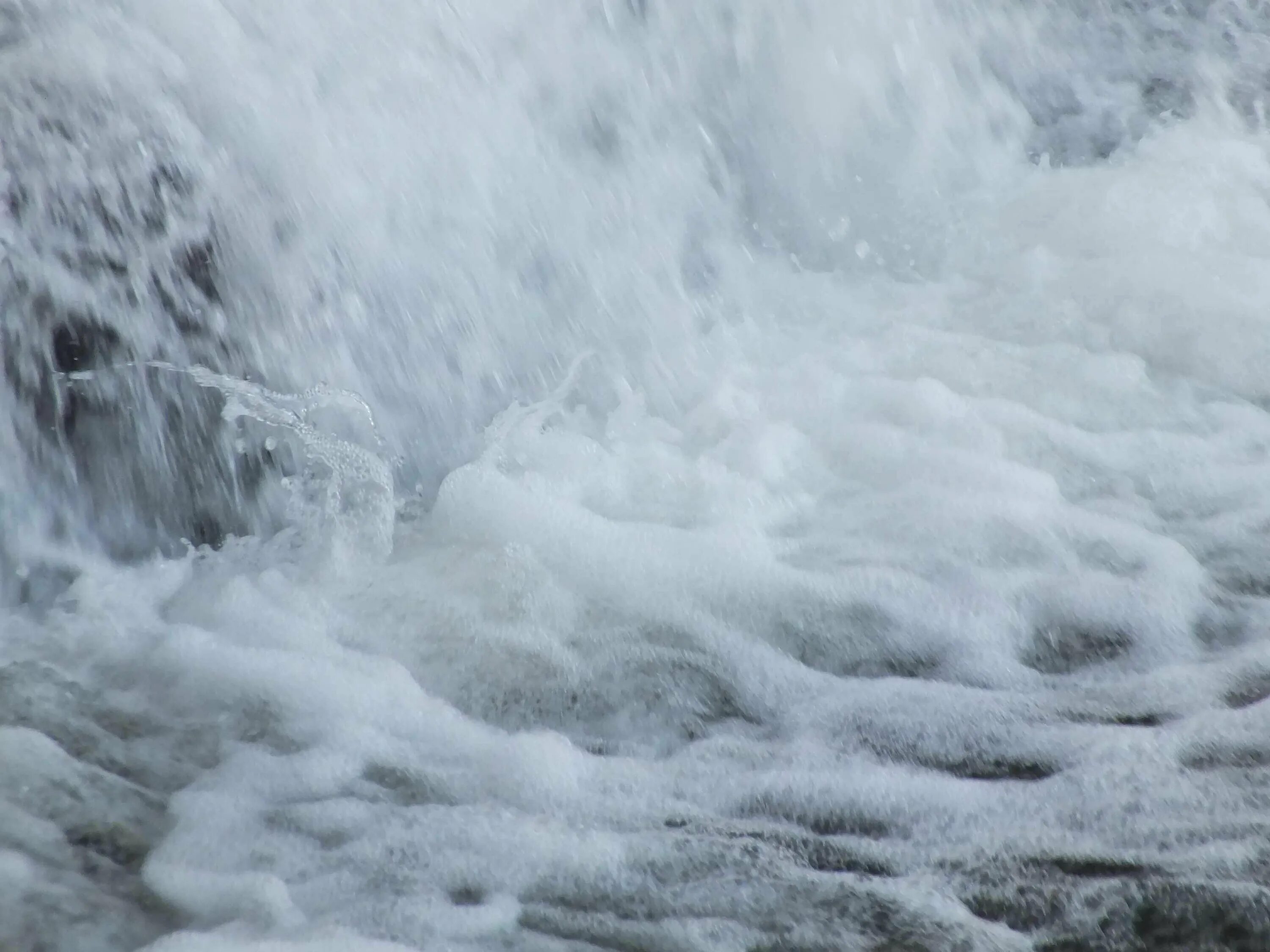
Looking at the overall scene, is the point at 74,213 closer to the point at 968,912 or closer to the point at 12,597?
the point at 12,597

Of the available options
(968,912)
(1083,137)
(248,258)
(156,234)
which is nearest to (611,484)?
(248,258)

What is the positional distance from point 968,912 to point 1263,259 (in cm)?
272

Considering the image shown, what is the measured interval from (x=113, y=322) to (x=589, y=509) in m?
1.08

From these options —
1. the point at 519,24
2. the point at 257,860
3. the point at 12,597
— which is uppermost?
the point at 519,24

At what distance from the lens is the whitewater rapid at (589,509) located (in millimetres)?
1629

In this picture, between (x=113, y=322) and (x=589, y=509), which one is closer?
(x=113, y=322)

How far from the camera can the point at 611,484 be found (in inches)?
104

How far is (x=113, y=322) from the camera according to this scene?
2.42 meters

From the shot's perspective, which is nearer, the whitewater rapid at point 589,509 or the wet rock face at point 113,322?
the whitewater rapid at point 589,509

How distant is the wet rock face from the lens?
7.72ft

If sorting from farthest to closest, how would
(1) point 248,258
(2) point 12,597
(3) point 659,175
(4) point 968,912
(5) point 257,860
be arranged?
1. (3) point 659,175
2. (1) point 248,258
3. (2) point 12,597
4. (5) point 257,860
5. (4) point 968,912

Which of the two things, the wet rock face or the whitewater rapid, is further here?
the wet rock face

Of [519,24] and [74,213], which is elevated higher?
[519,24]

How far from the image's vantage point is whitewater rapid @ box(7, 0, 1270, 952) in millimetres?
1629
